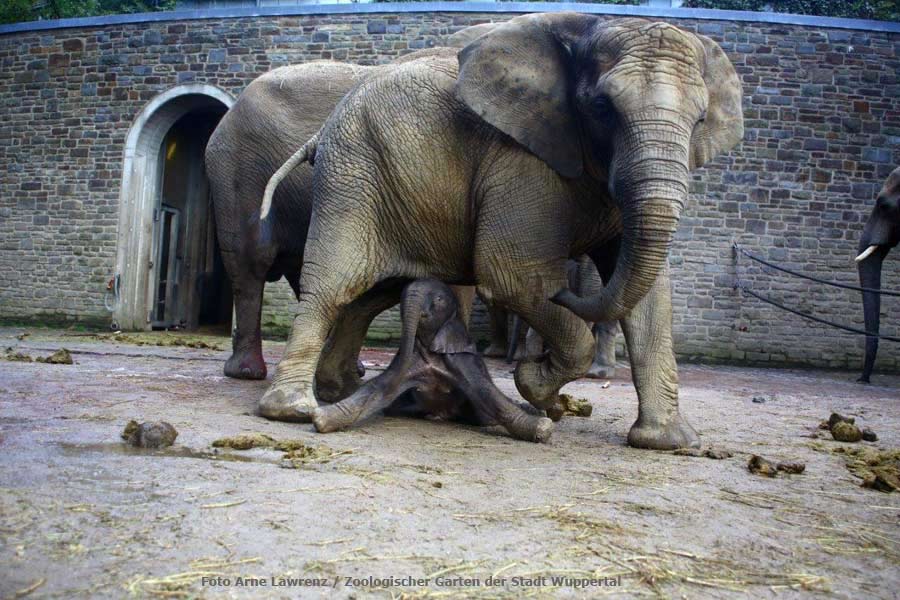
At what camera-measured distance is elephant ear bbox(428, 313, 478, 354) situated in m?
4.40

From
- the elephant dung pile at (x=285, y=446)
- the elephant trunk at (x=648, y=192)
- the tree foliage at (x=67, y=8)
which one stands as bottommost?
the elephant dung pile at (x=285, y=446)

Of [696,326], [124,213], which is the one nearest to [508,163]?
[696,326]

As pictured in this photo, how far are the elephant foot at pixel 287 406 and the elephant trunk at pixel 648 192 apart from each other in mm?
1901

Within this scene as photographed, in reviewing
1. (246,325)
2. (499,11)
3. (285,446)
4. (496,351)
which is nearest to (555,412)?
(285,446)

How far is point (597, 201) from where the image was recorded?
4.24 metres

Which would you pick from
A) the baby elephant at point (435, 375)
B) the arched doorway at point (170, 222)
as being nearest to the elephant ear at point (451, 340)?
the baby elephant at point (435, 375)

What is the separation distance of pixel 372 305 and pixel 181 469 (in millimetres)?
2333

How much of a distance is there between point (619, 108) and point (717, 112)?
0.92m

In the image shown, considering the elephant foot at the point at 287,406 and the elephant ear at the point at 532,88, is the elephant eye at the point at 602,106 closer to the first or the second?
the elephant ear at the point at 532,88

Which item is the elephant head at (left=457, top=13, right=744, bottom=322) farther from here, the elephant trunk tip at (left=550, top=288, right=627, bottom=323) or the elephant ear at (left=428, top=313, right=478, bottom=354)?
the elephant ear at (left=428, top=313, right=478, bottom=354)

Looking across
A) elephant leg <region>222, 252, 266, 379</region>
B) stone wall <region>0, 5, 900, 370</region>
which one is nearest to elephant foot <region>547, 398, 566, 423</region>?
elephant leg <region>222, 252, 266, 379</region>

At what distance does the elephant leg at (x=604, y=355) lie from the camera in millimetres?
9164

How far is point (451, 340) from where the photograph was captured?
14.5 ft

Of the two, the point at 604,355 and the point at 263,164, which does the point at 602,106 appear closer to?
the point at 263,164
